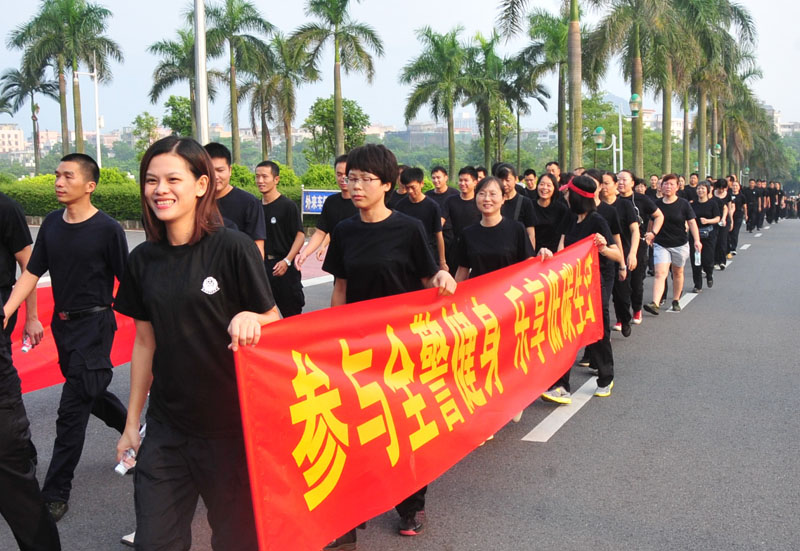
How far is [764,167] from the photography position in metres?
105

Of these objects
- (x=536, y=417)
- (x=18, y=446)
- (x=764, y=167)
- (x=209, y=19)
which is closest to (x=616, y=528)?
(x=536, y=417)

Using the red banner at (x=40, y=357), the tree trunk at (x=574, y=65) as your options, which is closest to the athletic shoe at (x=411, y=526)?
the red banner at (x=40, y=357)

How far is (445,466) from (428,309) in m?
0.75

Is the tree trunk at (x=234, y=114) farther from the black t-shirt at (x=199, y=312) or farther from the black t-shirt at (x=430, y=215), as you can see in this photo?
the black t-shirt at (x=199, y=312)

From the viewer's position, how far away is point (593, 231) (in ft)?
23.2

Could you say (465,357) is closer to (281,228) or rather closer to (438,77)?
(281,228)

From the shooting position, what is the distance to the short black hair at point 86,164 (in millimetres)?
4766

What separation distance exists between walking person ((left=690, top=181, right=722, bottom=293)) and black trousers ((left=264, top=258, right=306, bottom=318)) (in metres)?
7.96

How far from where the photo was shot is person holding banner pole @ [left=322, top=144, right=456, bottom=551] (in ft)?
13.5

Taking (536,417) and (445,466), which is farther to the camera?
(536,417)

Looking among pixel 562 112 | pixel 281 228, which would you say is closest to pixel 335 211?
pixel 281 228

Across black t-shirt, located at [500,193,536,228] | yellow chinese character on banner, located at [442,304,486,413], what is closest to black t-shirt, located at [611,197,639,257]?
black t-shirt, located at [500,193,536,228]

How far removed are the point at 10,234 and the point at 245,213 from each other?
174 cm

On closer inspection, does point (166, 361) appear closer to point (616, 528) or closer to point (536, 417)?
point (616, 528)
